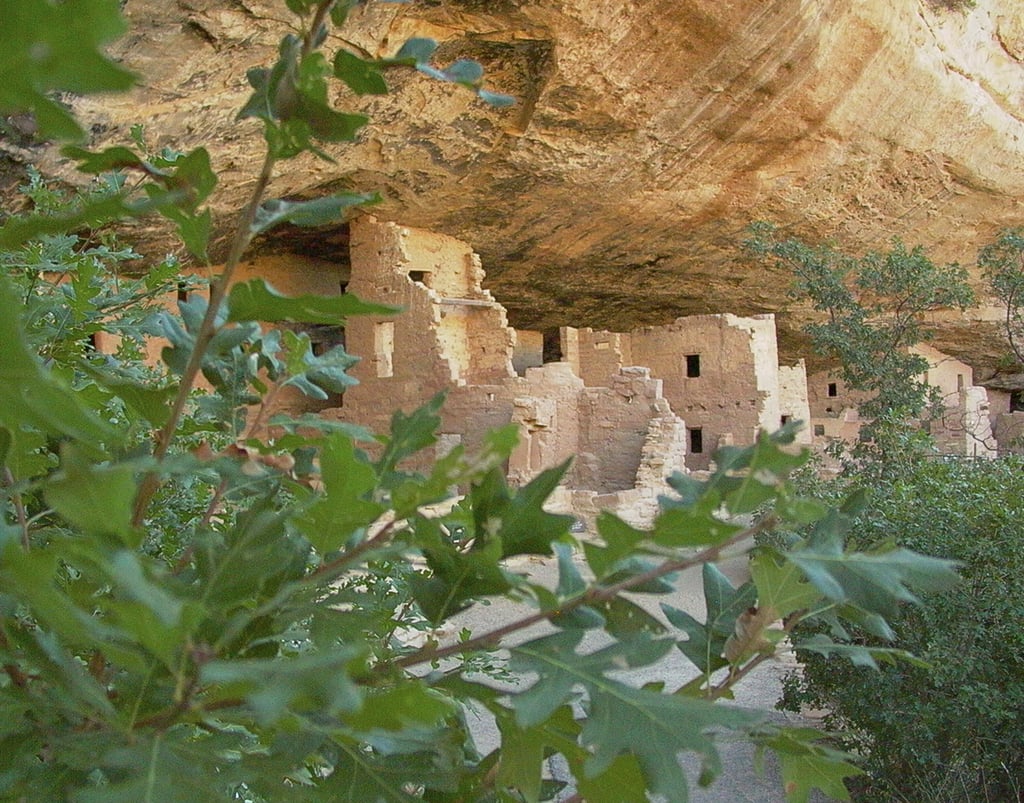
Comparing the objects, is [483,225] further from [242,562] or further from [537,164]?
[242,562]

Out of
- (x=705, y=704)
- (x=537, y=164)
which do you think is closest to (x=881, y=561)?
(x=705, y=704)

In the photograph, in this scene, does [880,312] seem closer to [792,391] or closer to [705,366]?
[705,366]

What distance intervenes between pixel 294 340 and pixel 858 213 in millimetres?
10960

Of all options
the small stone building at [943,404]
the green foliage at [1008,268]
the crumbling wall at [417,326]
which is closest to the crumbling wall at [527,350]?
the crumbling wall at [417,326]

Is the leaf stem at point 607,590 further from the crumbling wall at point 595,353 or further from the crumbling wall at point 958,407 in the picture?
the crumbling wall at point 958,407

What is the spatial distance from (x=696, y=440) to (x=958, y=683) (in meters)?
8.61

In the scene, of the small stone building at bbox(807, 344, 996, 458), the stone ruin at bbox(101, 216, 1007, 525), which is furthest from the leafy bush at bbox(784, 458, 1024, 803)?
the small stone building at bbox(807, 344, 996, 458)

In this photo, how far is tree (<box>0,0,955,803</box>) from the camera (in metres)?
0.43

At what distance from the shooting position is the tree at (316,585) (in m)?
0.43

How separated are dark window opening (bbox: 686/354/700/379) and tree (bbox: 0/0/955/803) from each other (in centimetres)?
1109

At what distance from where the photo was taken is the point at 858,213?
35.3ft

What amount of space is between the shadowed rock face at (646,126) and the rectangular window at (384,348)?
124cm

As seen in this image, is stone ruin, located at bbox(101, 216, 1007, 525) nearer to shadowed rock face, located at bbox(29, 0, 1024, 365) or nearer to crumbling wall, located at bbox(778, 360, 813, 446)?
crumbling wall, located at bbox(778, 360, 813, 446)

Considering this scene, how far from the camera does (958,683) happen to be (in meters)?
3.32
